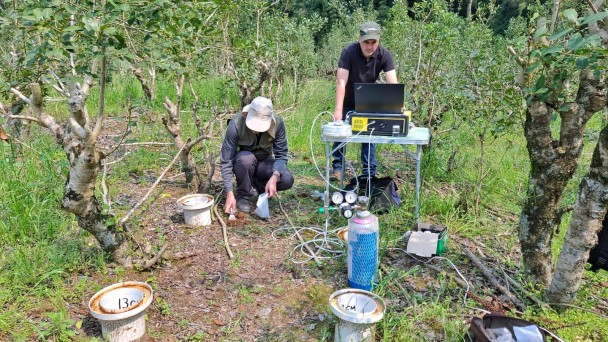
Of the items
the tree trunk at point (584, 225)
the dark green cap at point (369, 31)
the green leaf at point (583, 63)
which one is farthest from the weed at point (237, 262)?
the green leaf at point (583, 63)

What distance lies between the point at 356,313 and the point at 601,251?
155cm

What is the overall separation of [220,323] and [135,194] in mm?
2162

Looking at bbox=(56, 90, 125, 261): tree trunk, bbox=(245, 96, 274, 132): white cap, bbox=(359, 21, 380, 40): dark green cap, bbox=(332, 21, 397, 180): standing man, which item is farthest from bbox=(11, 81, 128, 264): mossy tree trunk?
bbox=(359, 21, 380, 40): dark green cap

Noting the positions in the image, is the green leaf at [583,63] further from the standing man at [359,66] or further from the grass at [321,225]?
the standing man at [359,66]

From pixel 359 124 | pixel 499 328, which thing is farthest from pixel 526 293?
pixel 359 124

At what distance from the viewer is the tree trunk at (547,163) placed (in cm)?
223

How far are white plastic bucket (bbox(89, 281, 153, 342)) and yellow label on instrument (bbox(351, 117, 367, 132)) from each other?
A: 6.38 ft

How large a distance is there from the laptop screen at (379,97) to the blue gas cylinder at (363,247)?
45.9 inches

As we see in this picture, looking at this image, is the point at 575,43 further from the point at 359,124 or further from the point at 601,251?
the point at 359,124

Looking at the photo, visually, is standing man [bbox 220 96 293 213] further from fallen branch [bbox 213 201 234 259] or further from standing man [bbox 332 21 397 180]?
standing man [bbox 332 21 397 180]

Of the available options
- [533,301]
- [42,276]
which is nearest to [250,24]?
[42,276]

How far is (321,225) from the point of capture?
373 cm

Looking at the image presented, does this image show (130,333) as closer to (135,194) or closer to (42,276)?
(42,276)

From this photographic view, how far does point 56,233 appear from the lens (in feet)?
10.5
